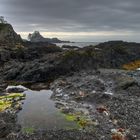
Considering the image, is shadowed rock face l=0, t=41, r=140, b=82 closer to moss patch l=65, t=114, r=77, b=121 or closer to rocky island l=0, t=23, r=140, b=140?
rocky island l=0, t=23, r=140, b=140

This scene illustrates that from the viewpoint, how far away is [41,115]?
41250mm

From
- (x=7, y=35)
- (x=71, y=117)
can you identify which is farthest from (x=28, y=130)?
(x=7, y=35)

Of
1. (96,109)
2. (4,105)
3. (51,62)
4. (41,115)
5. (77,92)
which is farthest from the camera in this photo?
(51,62)

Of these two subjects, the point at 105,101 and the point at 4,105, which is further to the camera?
the point at 105,101

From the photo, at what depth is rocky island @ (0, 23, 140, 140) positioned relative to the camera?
33875mm

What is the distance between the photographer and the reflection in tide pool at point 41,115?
36.9 meters

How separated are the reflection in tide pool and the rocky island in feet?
2.79

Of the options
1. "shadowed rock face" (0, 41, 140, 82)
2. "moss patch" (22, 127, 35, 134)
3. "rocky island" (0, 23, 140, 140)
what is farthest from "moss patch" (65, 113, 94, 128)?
"shadowed rock face" (0, 41, 140, 82)

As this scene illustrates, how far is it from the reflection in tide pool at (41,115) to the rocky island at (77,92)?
0.85 m

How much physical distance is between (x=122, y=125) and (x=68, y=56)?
149 ft

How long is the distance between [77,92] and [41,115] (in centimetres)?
1452

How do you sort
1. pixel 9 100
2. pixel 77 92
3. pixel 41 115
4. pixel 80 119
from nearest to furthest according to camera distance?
pixel 80 119, pixel 41 115, pixel 9 100, pixel 77 92

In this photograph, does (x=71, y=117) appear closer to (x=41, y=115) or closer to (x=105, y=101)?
(x=41, y=115)

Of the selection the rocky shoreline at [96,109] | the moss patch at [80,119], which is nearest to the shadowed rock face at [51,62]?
the rocky shoreline at [96,109]
